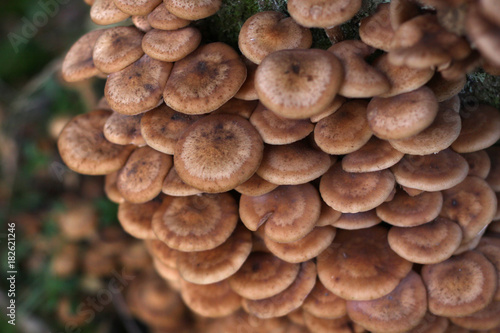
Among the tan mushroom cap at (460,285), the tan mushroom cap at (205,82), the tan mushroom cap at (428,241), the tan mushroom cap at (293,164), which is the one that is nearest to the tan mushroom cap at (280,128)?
the tan mushroom cap at (293,164)

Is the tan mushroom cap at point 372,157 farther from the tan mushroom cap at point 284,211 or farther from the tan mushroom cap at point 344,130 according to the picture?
the tan mushroom cap at point 284,211

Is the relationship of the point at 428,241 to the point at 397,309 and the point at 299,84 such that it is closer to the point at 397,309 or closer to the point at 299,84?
the point at 397,309

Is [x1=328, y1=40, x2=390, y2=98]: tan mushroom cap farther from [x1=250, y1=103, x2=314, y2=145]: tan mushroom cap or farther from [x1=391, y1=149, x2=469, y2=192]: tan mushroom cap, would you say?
[x1=391, y1=149, x2=469, y2=192]: tan mushroom cap

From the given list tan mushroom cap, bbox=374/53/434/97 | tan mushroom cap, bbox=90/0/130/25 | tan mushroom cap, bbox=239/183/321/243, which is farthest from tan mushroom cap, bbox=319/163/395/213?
tan mushroom cap, bbox=90/0/130/25

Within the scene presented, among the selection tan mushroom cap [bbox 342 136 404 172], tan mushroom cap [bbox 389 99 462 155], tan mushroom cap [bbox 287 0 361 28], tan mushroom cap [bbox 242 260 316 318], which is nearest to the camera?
tan mushroom cap [bbox 287 0 361 28]

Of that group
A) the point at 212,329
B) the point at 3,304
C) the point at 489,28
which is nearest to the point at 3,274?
the point at 3,304

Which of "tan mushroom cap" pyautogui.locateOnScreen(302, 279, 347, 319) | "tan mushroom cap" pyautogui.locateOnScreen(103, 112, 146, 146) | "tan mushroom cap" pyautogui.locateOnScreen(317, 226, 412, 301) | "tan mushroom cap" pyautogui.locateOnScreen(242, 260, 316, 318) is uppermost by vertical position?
"tan mushroom cap" pyautogui.locateOnScreen(103, 112, 146, 146)

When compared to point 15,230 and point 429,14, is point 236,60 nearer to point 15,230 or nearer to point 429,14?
point 429,14
